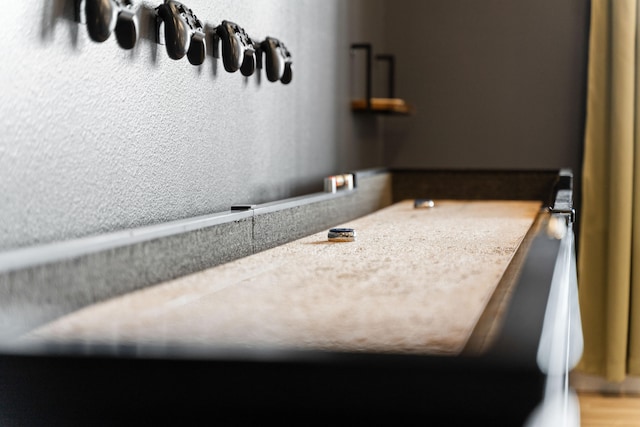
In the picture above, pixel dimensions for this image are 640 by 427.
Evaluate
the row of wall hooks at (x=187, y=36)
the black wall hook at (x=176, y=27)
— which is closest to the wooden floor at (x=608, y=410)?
the row of wall hooks at (x=187, y=36)

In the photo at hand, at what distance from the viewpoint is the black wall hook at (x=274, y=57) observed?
87.4 inches

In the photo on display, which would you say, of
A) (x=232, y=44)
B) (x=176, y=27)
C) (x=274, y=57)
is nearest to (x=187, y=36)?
(x=176, y=27)

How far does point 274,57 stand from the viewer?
222cm

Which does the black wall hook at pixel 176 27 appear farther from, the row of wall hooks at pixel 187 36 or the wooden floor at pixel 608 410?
the wooden floor at pixel 608 410

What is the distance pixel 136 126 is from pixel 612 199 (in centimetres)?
246

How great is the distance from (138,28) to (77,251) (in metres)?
0.57

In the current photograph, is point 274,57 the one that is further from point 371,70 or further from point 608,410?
point 608,410

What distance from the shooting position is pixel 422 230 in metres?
1.89

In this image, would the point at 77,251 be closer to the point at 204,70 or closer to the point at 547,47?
the point at 204,70

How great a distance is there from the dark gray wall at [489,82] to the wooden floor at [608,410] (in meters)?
0.95

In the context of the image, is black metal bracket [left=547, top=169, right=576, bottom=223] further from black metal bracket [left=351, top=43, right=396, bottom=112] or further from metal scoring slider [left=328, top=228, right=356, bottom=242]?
black metal bracket [left=351, top=43, right=396, bottom=112]

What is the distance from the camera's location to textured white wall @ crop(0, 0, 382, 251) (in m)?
1.19

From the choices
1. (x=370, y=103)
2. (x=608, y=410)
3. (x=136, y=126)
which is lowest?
(x=608, y=410)

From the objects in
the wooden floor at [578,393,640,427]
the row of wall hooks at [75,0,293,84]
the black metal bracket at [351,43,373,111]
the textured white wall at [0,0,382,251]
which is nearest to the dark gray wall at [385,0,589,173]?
the black metal bracket at [351,43,373,111]
